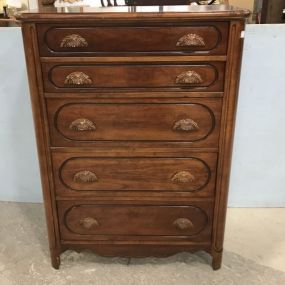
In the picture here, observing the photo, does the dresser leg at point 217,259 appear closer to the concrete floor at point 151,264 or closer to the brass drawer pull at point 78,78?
the concrete floor at point 151,264

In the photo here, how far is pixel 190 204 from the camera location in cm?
149

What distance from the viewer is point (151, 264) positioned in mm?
1668

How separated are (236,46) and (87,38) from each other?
1.68ft

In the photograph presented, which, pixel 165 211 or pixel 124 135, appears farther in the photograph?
pixel 165 211

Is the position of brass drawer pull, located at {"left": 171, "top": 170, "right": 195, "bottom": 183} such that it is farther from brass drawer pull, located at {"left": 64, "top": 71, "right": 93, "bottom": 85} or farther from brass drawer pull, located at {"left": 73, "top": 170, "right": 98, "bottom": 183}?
brass drawer pull, located at {"left": 64, "top": 71, "right": 93, "bottom": 85}

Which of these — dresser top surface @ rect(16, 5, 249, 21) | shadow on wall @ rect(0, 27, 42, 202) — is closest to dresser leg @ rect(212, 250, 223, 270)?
dresser top surface @ rect(16, 5, 249, 21)

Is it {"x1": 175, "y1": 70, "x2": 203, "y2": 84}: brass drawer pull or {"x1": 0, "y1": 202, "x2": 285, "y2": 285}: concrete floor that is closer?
{"x1": 175, "y1": 70, "x2": 203, "y2": 84}: brass drawer pull

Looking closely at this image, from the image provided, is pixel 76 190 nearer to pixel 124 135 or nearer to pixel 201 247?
pixel 124 135

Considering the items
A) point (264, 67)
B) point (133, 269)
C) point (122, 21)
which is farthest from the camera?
point (264, 67)

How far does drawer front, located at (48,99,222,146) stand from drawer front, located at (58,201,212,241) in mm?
303

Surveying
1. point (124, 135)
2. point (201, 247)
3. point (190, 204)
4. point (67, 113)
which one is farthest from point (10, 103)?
point (201, 247)

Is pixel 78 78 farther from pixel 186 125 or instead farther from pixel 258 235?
pixel 258 235

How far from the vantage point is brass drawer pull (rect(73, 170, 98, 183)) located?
144cm

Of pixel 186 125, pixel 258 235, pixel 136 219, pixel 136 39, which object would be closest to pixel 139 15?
pixel 136 39
